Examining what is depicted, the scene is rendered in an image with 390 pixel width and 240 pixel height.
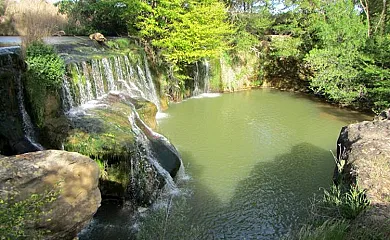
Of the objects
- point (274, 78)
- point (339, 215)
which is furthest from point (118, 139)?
point (274, 78)

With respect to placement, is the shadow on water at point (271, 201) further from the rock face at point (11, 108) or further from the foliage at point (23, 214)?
the rock face at point (11, 108)

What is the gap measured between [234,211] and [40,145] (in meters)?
4.57

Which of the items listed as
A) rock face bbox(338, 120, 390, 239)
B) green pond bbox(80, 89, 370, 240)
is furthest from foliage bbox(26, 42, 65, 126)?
rock face bbox(338, 120, 390, 239)

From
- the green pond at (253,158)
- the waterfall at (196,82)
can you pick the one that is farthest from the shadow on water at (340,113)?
the waterfall at (196,82)

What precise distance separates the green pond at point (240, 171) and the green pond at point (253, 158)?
0.02 m

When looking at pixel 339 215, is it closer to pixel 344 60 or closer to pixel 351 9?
pixel 344 60

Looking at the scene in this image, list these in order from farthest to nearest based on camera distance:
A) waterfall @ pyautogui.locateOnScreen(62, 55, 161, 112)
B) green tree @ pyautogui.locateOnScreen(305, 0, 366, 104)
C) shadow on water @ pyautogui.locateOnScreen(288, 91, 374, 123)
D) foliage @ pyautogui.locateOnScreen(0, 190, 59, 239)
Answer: green tree @ pyautogui.locateOnScreen(305, 0, 366, 104) → shadow on water @ pyautogui.locateOnScreen(288, 91, 374, 123) → waterfall @ pyautogui.locateOnScreen(62, 55, 161, 112) → foliage @ pyautogui.locateOnScreen(0, 190, 59, 239)

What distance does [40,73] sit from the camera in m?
7.66

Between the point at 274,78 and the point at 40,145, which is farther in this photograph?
the point at 274,78

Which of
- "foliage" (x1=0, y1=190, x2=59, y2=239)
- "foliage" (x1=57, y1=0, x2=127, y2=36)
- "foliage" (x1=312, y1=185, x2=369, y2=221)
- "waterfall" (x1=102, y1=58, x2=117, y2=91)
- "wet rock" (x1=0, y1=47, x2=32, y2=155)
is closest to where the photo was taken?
"foliage" (x1=0, y1=190, x2=59, y2=239)

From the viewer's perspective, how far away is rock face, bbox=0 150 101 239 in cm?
320

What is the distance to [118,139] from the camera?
7418 millimetres

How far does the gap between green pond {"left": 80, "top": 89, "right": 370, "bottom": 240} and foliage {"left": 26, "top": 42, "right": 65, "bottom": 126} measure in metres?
2.98

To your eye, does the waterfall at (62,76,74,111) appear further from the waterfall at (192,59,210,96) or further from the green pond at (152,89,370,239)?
the waterfall at (192,59,210,96)
